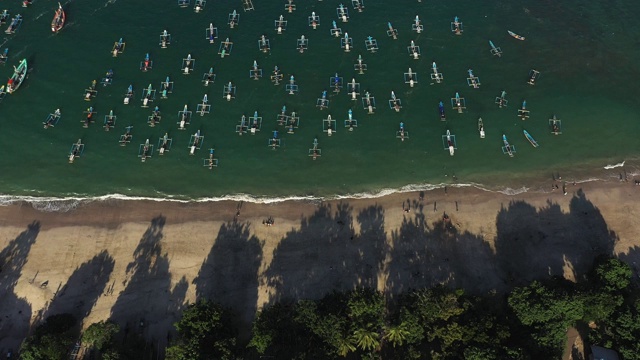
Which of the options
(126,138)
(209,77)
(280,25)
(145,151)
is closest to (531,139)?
(280,25)

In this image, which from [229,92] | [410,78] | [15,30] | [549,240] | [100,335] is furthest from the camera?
[15,30]

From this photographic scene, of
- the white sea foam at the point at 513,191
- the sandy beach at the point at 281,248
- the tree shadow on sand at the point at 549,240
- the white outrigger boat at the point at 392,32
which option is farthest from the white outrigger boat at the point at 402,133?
the white outrigger boat at the point at 392,32

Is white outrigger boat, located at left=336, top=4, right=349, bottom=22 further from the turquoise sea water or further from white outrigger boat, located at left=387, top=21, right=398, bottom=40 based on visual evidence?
white outrigger boat, located at left=387, top=21, right=398, bottom=40

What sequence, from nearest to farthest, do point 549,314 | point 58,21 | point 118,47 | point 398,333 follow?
point 398,333
point 549,314
point 118,47
point 58,21

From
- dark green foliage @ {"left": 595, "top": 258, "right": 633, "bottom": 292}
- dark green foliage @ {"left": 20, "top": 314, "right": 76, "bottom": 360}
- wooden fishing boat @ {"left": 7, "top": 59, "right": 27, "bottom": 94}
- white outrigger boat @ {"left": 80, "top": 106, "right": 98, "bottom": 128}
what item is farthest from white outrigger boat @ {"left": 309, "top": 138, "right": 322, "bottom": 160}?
wooden fishing boat @ {"left": 7, "top": 59, "right": 27, "bottom": 94}

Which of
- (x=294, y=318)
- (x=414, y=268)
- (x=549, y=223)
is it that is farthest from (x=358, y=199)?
(x=549, y=223)

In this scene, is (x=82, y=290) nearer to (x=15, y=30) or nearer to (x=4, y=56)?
(x=4, y=56)

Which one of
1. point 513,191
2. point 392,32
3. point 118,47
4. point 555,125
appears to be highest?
point 392,32

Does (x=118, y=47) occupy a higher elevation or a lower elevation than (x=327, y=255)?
higher
